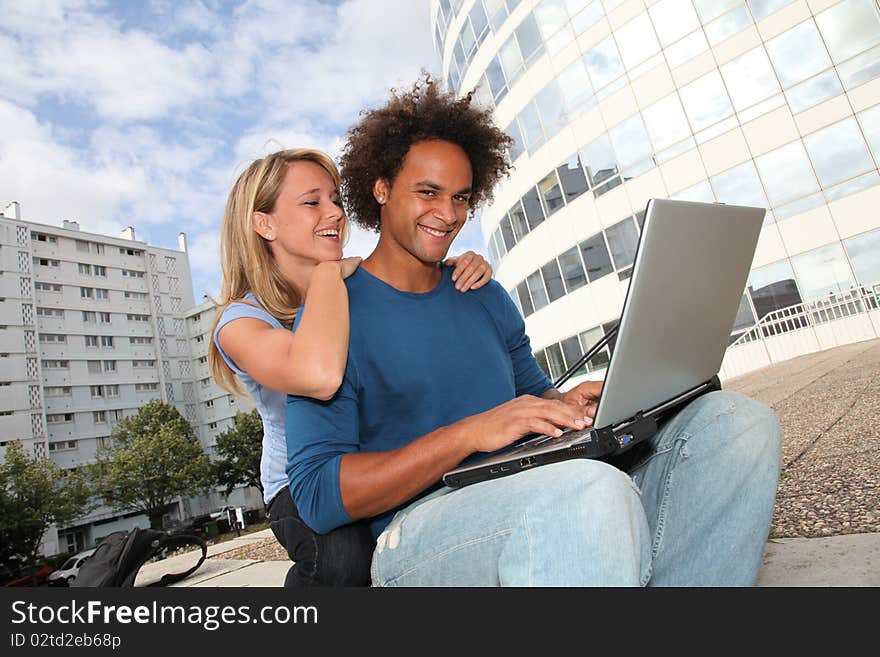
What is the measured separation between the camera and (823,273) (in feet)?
35.7

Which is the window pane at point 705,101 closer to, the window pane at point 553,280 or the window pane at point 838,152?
the window pane at point 838,152

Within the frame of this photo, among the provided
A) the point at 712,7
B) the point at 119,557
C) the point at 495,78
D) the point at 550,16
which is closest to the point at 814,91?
the point at 712,7

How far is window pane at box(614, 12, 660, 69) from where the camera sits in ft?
40.3

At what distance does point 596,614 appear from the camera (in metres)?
0.81

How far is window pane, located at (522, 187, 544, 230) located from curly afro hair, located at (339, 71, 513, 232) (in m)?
12.8

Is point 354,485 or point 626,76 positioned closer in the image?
point 354,485

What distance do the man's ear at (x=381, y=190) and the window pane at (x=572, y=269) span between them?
1216cm

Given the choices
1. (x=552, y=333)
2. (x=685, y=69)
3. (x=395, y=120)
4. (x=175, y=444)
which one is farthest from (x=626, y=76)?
(x=175, y=444)

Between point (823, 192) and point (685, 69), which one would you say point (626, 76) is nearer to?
point (685, 69)

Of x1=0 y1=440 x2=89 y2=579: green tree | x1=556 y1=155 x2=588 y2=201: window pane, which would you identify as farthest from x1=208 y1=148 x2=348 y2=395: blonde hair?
x1=0 y1=440 x2=89 y2=579: green tree

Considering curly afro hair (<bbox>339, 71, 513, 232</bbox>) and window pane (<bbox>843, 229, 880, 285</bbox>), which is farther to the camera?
window pane (<bbox>843, 229, 880, 285</bbox>)

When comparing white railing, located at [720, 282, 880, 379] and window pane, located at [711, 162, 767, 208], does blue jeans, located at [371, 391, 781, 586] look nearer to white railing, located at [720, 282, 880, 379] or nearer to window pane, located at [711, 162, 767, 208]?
white railing, located at [720, 282, 880, 379]

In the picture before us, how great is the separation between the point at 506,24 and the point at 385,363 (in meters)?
15.4

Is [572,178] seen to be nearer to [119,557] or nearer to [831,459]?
[831,459]
